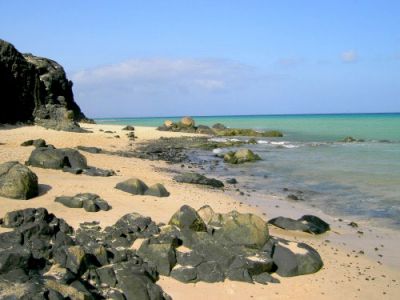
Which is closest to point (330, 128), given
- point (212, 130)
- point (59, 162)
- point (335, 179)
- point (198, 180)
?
point (212, 130)

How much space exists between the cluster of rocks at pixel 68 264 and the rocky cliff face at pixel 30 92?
26668 mm

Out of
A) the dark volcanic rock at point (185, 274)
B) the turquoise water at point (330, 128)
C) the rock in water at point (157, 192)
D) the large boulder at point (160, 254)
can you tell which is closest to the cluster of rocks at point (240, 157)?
the rock in water at point (157, 192)

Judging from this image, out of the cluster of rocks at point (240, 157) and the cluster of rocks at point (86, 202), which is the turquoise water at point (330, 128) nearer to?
the cluster of rocks at point (240, 157)

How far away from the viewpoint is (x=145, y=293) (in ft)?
20.3

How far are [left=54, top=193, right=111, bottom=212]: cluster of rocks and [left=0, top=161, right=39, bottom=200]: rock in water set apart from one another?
70 centimetres

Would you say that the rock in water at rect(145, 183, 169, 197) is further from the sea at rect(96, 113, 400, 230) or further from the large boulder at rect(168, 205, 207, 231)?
the sea at rect(96, 113, 400, 230)

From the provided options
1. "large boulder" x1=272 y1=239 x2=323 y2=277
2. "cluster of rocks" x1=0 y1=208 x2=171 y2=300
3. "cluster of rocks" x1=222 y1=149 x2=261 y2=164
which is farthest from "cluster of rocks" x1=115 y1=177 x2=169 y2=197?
"cluster of rocks" x1=222 y1=149 x2=261 y2=164

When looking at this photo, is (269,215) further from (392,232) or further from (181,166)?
(181,166)

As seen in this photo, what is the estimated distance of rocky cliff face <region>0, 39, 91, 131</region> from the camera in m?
34.0

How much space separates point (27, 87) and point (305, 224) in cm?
3232

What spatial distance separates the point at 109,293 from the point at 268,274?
2711 millimetres

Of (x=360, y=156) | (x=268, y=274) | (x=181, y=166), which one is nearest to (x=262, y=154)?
(x=360, y=156)

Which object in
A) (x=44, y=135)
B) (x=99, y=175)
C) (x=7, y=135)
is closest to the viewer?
(x=99, y=175)

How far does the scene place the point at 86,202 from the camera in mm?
10156
